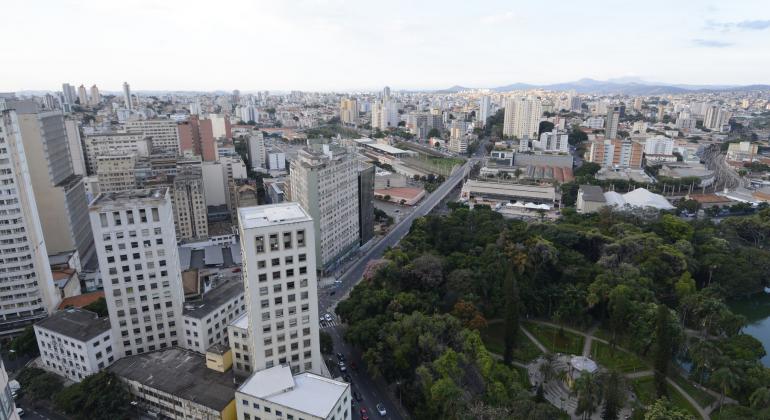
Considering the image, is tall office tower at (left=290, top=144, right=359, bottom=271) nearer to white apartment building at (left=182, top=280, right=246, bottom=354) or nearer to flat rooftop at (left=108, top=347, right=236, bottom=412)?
white apartment building at (left=182, top=280, right=246, bottom=354)

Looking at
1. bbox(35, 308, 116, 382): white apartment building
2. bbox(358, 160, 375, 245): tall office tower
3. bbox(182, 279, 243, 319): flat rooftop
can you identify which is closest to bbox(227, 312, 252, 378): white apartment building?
bbox(182, 279, 243, 319): flat rooftop

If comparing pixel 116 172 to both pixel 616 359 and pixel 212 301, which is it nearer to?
pixel 212 301

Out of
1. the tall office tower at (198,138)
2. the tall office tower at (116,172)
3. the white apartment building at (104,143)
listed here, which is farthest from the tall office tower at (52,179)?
the tall office tower at (198,138)

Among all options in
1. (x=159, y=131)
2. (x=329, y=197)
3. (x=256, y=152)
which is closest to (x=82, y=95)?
(x=159, y=131)

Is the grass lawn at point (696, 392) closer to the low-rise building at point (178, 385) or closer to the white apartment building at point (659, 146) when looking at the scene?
the low-rise building at point (178, 385)

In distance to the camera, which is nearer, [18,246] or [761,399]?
[761,399]
